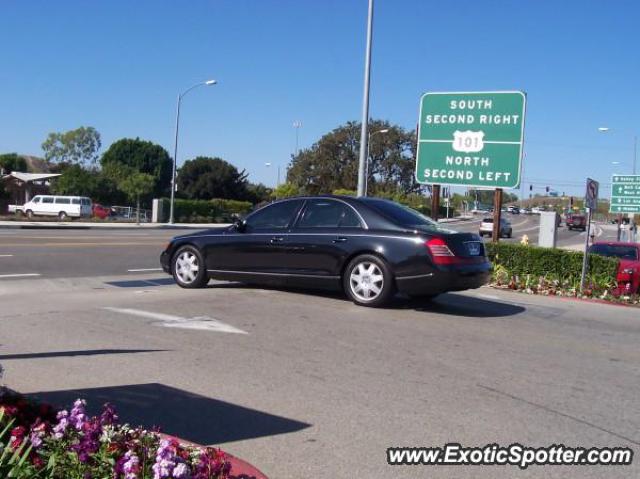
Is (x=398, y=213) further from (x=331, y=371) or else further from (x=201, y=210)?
(x=201, y=210)

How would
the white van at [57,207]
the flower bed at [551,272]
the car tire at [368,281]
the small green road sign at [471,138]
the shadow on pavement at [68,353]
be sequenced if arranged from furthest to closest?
the white van at [57,207] < the small green road sign at [471,138] < the flower bed at [551,272] < the car tire at [368,281] < the shadow on pavement at [68,353]

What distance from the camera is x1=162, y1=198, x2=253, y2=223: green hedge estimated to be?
53906 mm

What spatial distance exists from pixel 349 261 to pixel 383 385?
3.68m

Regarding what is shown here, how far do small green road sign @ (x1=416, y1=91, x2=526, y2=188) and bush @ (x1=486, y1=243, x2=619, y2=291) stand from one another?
1.46 metres

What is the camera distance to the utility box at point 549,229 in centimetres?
2130

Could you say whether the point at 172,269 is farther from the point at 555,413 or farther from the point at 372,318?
the point at 555,413

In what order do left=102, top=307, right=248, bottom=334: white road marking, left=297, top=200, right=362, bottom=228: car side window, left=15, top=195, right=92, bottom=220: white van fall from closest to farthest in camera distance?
left=102, top=307, right=248, bottom=334: white road marking < left=297, top=200, right=362, bottom=228: car side window < left=15, top=195, right=92, bottom=220: white van

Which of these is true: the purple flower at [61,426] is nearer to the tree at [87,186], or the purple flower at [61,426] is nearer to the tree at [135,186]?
the tree at [87,186]

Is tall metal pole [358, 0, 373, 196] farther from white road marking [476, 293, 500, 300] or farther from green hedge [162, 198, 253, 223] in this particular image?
green hedge [162, 198, 253, 223]

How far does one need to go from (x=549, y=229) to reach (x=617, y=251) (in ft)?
19.3

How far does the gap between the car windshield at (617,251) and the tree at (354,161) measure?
5745 centimetres

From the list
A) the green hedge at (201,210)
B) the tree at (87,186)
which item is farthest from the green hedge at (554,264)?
the tree at (87,186)

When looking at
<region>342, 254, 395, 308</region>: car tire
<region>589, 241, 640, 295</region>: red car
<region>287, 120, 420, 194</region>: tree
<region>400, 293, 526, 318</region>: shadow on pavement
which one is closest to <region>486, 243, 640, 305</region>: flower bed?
<region>589, 241, 640, 295</region>: red car

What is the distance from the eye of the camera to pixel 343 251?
907 centimetres
